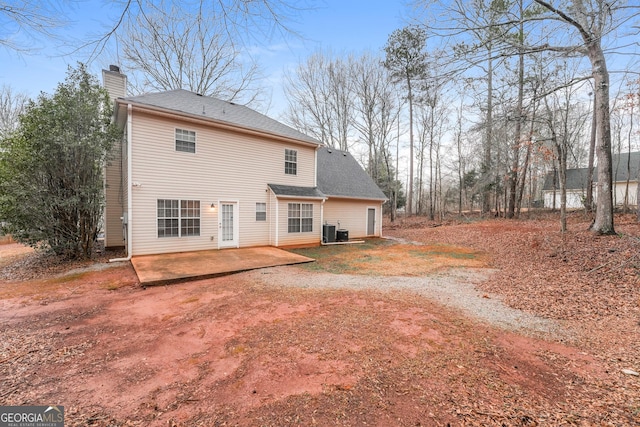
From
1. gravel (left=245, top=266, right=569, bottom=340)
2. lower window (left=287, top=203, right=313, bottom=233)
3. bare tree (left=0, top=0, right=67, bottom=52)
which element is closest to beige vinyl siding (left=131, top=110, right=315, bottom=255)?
lower window (left=287, top=203, right=313, bottom=233)

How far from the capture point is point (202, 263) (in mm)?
7301

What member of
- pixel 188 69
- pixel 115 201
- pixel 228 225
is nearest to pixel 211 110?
pixel 228 225

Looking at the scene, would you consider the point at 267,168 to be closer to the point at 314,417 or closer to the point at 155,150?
the point at 155,150

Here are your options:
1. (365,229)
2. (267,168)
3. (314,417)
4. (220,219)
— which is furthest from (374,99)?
(314,417)

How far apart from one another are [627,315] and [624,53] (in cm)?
428

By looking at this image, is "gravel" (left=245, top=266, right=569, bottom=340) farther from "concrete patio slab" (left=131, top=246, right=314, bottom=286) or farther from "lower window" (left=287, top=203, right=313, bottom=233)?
"lower window" (left=287, top=203, right=313, bottom=233)

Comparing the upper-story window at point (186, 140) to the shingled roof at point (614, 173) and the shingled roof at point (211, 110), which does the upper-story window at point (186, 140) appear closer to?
the shingled roof at point (211, 110)

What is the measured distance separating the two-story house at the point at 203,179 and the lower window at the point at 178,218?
29 mm

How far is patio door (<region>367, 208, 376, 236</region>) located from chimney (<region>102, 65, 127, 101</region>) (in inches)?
491

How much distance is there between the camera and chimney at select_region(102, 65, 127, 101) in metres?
10.2

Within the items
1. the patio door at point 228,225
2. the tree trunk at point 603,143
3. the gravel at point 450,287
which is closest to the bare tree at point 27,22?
the gravel at point 450,287

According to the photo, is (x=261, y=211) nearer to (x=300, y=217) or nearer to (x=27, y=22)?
(x=300, y=217)

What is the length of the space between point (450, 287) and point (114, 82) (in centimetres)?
1370

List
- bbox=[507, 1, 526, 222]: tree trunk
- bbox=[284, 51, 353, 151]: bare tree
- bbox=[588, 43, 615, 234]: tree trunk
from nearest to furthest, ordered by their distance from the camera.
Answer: bbox=[507, 1, 526, 222]: tree trunk
bbox=[588, 43, 615, 234]: tree trunk
bbox=[284, 51, 353, 151]: bare tree
